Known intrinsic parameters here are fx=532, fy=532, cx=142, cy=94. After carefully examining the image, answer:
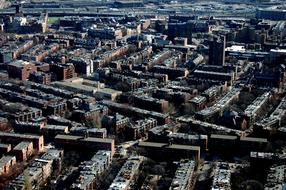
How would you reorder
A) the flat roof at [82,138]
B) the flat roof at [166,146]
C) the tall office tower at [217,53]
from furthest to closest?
the tall office tower at [217,53]
the flat roof at [82,138]
the flat roof at [166,146]

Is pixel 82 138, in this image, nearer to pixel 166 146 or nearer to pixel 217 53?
pixel 166 146

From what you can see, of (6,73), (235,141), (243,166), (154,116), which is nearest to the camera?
(243,166)

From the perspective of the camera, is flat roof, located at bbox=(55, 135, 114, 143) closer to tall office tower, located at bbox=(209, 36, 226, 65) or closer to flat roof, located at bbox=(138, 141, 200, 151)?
flat roof, located at bbox=(138, 141, 200, 151)

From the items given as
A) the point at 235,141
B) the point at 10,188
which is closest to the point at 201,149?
the point at 235,141

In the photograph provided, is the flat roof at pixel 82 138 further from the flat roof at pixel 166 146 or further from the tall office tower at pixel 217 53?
the tall office tower at pixel 217 53

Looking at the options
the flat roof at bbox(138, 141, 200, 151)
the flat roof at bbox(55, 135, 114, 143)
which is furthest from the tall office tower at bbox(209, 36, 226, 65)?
the flat roof at bbox(55, 135, 114, 143)

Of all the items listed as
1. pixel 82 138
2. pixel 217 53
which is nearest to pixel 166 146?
pixel 82 138

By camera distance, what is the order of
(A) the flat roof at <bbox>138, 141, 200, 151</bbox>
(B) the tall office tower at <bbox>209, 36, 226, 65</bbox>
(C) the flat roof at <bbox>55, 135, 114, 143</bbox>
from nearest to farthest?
1. (A) the flat roof at <bbox>138, 141, 200, 151</bbox>
2. (C) the flat roof at <bbox>55, 135, 114, 143</bbox>
3. (B) the tall office tower at <bbox>209, 36, 226, 65</bbox>

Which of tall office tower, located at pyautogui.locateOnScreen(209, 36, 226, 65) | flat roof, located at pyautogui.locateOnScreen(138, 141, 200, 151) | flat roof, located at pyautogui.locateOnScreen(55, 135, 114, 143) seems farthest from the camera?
tall office tower, located at pyautogui.locateOnScreen(209, 36, 226, 65)

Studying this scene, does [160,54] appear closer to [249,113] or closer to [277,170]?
[249,113]

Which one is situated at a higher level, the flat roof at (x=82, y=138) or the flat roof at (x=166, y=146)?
the flat roof at (x=82, y=138)

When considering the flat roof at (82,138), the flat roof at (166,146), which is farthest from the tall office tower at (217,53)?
the flat roof at (82,138)
